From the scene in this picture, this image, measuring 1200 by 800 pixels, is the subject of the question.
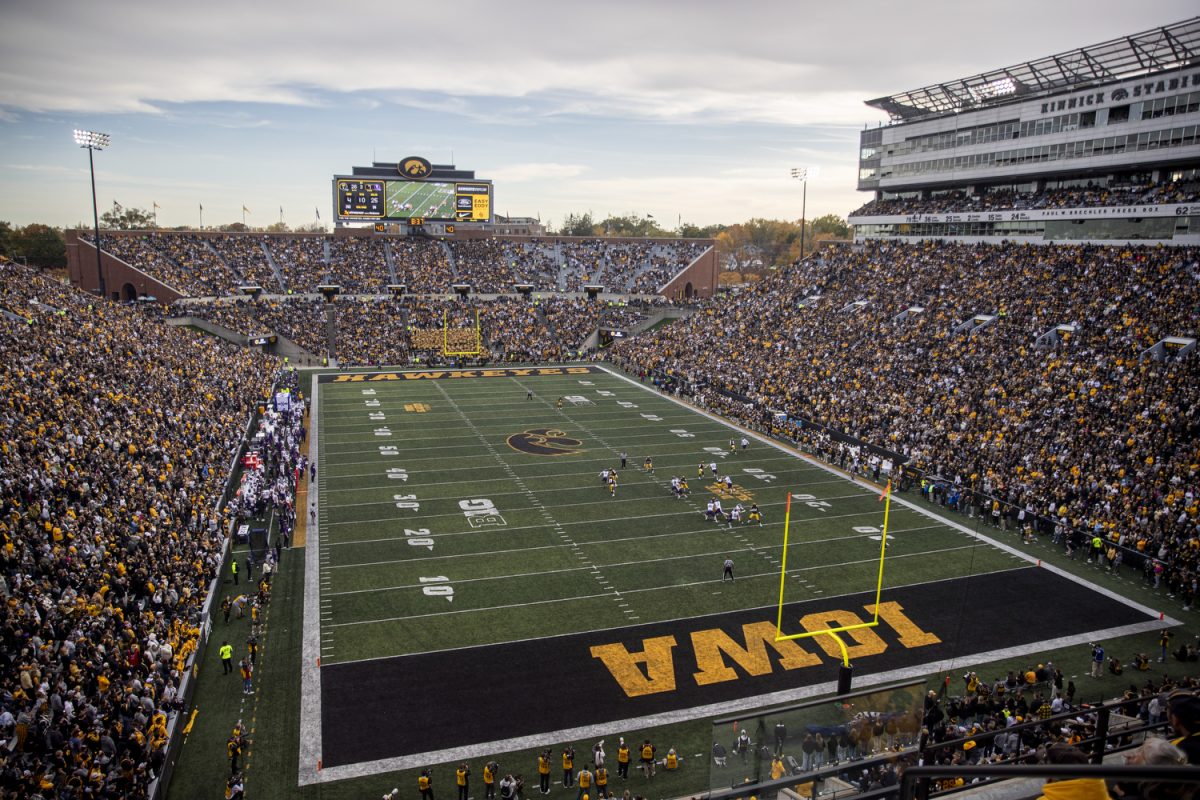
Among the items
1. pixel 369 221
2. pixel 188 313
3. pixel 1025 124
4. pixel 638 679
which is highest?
pixel 1025 124

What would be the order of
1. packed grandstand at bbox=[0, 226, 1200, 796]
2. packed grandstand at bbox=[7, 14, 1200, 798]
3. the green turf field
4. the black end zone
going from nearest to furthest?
packed grandstand at bbox=[7, 14, 1200, 798], packed grandstand at bbox=[0, 226, 1200, 796], the black end zone, the green turf field

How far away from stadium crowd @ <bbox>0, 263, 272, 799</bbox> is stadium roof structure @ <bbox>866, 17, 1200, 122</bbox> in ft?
143

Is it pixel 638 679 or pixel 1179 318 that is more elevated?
pixel 1179 318

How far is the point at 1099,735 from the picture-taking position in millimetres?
5105

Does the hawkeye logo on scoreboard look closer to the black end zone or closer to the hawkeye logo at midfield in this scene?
the hawkeye logo at midfield

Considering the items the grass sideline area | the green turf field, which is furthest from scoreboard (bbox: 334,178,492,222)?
the grass sideline area

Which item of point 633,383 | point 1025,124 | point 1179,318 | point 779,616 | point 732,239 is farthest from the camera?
point 732,239

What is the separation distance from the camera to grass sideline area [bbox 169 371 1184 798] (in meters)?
14.4

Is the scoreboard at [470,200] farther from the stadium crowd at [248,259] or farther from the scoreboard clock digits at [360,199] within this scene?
the stadium crowd at [248,259]

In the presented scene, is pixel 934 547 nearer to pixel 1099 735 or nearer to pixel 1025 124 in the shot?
pixel 1099 735

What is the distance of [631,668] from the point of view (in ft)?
54.5

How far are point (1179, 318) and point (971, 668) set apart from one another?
20.5 metres

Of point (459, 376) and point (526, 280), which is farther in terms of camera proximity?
point (526, 280)

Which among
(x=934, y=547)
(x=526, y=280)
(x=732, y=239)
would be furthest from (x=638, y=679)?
(x=732, y=239)
